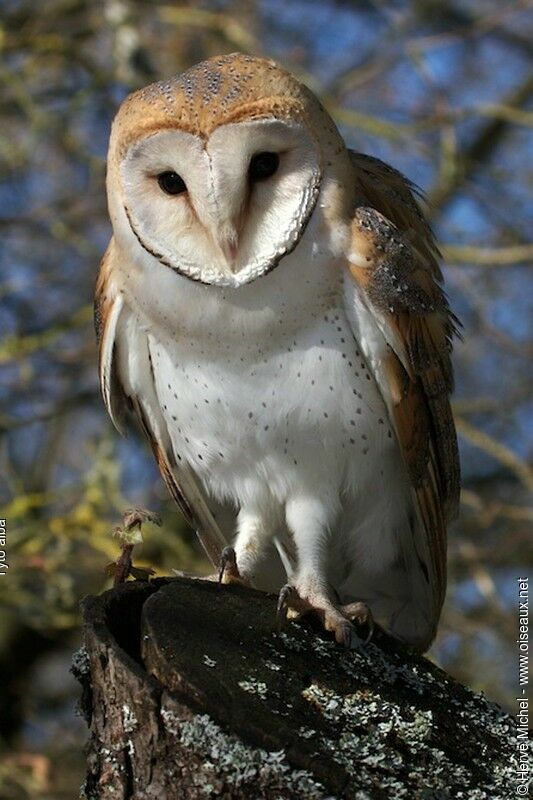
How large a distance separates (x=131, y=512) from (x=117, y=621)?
0.90 ft

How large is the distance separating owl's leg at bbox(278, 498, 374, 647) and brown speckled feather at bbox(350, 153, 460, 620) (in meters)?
0.28

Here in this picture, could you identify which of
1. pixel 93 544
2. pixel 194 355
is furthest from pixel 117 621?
pixel 93 544

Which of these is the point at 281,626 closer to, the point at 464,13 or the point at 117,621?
the point at 117,621

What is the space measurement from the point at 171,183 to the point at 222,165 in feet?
0.62

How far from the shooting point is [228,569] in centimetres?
288

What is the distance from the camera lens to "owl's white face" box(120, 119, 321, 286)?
8.58 feet

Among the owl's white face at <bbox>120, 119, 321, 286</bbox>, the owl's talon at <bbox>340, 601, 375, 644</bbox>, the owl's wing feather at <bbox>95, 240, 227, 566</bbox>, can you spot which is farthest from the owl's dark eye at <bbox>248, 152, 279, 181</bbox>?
the owl's talon at <bbox>340, 601, 375, 644</bbox>

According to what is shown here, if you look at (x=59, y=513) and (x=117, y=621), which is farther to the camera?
(x=59, y=513)

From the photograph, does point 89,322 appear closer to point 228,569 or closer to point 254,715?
point 228,569

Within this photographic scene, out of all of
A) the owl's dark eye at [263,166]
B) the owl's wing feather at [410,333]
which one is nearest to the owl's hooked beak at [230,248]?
the owl's dark eye at [263,166]

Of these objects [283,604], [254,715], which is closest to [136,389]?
[283,604]

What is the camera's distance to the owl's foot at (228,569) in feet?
9.31

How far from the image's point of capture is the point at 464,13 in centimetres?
701

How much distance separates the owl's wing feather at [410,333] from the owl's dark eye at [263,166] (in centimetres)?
25
